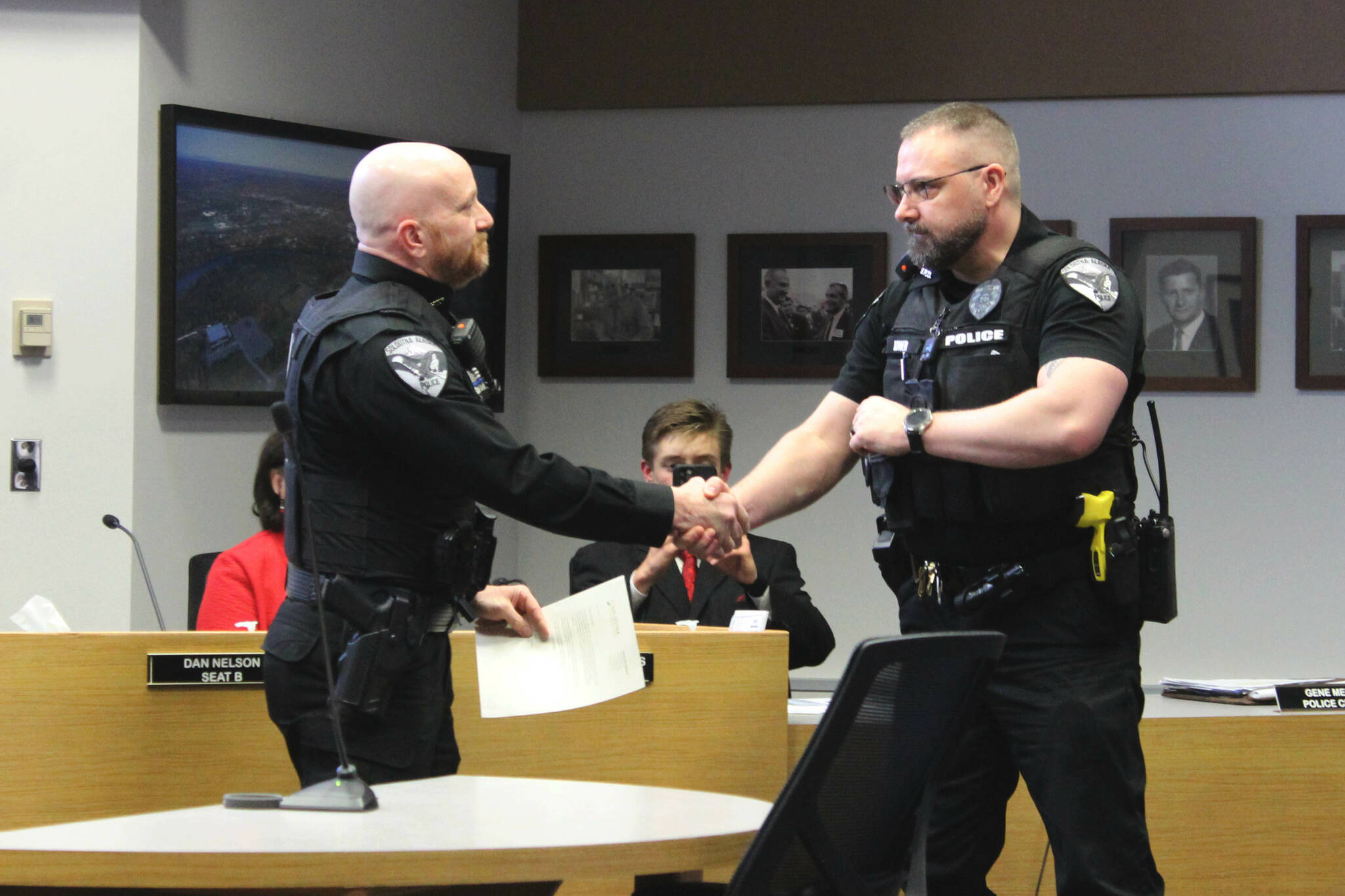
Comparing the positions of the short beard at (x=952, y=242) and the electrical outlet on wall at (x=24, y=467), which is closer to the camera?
the short beard at (x=952, y=242)

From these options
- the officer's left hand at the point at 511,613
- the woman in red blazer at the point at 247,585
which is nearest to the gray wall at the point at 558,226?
the woman in red blazer at the point at 247,585

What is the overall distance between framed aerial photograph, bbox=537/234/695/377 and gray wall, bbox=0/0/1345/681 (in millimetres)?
62

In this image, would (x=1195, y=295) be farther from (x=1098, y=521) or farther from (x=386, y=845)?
(x=386, y=845)

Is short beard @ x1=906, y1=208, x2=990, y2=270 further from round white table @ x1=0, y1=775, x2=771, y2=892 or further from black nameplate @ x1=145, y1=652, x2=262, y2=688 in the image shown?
black nameplate @ x1=145, y1=652, x2=262, y2=688

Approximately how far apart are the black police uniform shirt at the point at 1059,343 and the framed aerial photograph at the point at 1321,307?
248 centimetres

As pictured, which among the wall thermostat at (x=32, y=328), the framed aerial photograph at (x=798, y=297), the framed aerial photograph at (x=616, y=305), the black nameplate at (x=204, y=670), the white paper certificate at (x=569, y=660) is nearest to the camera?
the white paper certificate at (x=569, y=660)

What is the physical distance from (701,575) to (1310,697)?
1.34 metres

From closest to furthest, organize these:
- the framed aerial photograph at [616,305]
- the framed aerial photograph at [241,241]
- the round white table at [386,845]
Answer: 1. the round white table at [386,845]
2. the framed aerial photograph at [241,241]
3. the framed aerial photograph at [616,305]

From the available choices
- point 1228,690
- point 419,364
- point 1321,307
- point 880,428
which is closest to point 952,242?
point 880,428

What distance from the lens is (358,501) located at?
203 cm

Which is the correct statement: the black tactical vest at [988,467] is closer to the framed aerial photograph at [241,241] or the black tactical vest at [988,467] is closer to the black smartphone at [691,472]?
the black smartphone at [691,472]

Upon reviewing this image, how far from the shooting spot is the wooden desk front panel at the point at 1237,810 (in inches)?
106

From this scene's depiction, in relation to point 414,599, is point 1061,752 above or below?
below

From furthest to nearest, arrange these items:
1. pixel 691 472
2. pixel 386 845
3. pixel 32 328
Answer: pixel 32 328
pixel 691 472
pixel 386 845
